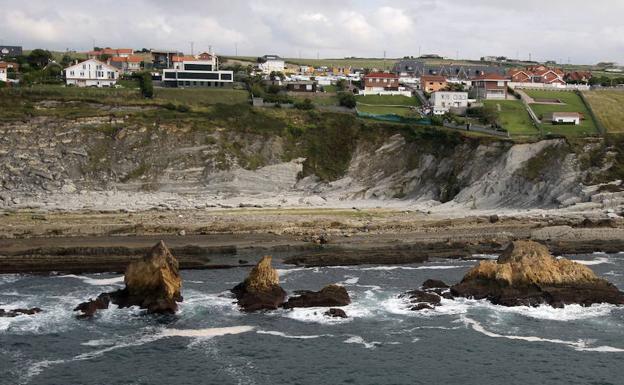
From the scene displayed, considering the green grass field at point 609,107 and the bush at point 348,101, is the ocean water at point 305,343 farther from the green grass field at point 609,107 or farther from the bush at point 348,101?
the green grass field at point 609,107

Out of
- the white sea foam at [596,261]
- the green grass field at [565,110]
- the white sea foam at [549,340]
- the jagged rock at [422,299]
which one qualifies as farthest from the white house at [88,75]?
the white sea foam at [549,340]

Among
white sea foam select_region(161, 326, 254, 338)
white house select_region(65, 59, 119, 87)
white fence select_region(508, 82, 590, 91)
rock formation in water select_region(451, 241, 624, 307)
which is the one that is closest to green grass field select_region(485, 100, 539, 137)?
white fence select_region(508, 82, 590, 91)

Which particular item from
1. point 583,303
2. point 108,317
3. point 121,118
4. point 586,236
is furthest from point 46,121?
point 583,303

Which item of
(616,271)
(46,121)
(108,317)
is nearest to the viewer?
(108,317)

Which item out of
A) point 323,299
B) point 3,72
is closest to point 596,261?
point 323,299

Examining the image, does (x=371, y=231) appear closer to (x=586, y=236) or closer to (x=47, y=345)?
(x=586, y=236)

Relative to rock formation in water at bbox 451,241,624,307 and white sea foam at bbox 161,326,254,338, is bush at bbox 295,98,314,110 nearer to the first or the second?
rock formation in water at bbox 451,241,624,307
